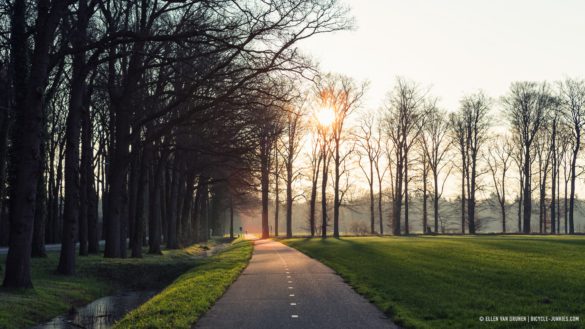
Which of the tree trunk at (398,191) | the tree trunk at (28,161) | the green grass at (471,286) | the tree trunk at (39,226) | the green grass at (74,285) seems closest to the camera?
the green grass at (471,286)

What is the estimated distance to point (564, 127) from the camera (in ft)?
205

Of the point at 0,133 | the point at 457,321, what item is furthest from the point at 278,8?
the point at 0,133

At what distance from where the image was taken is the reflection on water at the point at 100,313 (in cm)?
1360

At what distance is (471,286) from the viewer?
15773mm

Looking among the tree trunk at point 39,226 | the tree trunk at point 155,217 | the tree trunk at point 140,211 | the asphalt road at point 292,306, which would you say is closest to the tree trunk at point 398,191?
the tree trunk at point 155,217

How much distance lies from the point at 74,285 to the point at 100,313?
3.87 m

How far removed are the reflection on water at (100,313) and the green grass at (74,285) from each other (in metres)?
0.32

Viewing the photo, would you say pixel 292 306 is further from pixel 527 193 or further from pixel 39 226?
pixel 527 193

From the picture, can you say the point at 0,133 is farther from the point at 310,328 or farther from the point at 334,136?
the point at 334,136

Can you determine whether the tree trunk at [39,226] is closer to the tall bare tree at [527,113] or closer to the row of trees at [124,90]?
the row of trees at [124,90]

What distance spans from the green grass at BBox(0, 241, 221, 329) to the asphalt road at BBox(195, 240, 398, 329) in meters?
4.28

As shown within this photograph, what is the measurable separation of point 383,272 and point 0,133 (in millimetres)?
15947

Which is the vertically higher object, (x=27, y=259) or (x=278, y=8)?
(x=278, y=8)

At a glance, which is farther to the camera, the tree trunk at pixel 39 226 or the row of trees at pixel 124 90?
the tree trunk at pixel 39 226
